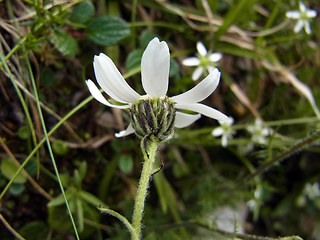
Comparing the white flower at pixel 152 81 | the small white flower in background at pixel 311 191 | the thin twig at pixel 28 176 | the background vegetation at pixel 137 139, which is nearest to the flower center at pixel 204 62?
the background vegetation at pixel 137 139

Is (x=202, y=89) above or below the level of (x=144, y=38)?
below

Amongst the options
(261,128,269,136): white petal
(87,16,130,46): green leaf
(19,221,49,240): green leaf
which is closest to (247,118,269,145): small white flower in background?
(261,128,269,136): white petal

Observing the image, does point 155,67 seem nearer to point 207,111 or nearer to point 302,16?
point 207,111

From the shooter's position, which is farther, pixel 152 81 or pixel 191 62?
pixel 191 62

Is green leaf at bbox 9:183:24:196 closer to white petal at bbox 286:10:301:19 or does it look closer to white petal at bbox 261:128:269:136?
white petal at bbox 261:128:269:136

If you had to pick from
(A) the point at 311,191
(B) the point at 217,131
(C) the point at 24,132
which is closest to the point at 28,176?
(C) the point at 24,132

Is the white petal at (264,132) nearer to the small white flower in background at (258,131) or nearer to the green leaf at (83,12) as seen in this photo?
the small white flower in background at (258,131)
